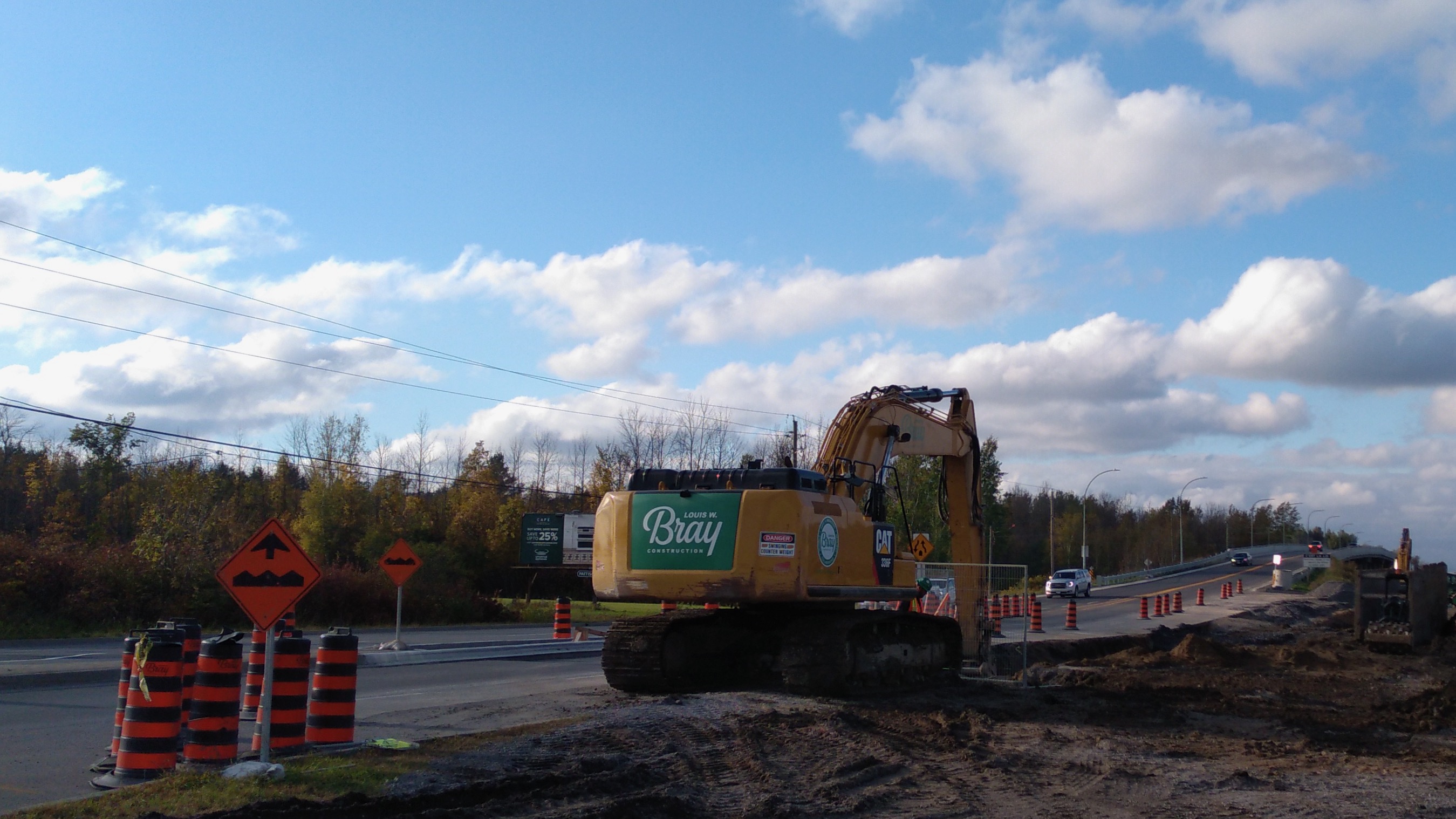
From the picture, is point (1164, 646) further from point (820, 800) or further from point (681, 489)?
point (820, 800)

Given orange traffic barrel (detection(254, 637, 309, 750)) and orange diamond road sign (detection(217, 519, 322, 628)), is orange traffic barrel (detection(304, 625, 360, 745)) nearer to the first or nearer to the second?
orange traffic barrel (detection(254, 637, 309, 750))

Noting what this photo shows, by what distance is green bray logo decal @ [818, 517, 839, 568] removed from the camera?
1319cm

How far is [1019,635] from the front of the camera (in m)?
30.5

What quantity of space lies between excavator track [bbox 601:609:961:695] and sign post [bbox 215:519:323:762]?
593cm

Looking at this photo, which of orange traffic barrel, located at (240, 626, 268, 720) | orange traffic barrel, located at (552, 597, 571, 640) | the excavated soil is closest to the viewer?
the excavated soil

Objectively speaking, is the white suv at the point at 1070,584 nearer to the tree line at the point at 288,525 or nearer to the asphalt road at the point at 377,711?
the tree line at the point at 288,525

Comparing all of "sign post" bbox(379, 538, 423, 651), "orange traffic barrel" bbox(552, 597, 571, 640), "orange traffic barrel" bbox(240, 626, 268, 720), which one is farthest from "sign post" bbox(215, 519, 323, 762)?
"orange traffic barrel" bbox(552, 597, 571, 640)

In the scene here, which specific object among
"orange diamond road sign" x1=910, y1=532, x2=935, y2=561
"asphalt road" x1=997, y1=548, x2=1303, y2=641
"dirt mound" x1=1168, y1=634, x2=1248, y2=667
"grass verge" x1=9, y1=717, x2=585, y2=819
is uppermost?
"orange diamond road sign" x1=910, y1=532, x2=935, y2=561

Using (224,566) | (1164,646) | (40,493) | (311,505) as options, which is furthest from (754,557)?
(40,493)

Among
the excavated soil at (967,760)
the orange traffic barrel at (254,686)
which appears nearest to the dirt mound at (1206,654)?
the excavated soil at (967,760)

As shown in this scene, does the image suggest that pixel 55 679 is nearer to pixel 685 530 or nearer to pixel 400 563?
pixel 400 563

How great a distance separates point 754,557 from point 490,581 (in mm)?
51303

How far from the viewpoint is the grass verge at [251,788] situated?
277 inches

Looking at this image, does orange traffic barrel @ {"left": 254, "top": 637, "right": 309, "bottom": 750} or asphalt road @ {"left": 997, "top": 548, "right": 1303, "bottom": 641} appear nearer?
orange traffic barrel @ {"left": 254, "top": 637, "right": 309, "bottom": 750}
